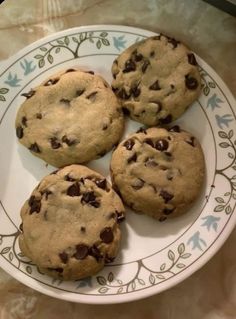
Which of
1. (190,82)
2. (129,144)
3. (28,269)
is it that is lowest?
(28,269)

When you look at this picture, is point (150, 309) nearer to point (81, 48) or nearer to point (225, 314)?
point (225, 314)

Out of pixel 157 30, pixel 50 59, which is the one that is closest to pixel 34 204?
pixel 50 59

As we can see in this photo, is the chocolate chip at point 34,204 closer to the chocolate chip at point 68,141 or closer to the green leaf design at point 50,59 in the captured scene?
the chocolate chip at point 68,141

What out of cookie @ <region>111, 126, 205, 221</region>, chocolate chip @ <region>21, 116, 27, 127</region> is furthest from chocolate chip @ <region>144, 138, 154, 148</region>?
chocolate chip @ <region>21, 116, 27, 127</region>

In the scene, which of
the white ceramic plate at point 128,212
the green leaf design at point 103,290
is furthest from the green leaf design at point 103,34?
the green leaf design at point 103,290

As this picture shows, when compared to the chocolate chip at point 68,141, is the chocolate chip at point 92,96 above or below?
above

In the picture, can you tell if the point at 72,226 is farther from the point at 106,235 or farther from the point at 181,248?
the point at 181,248
